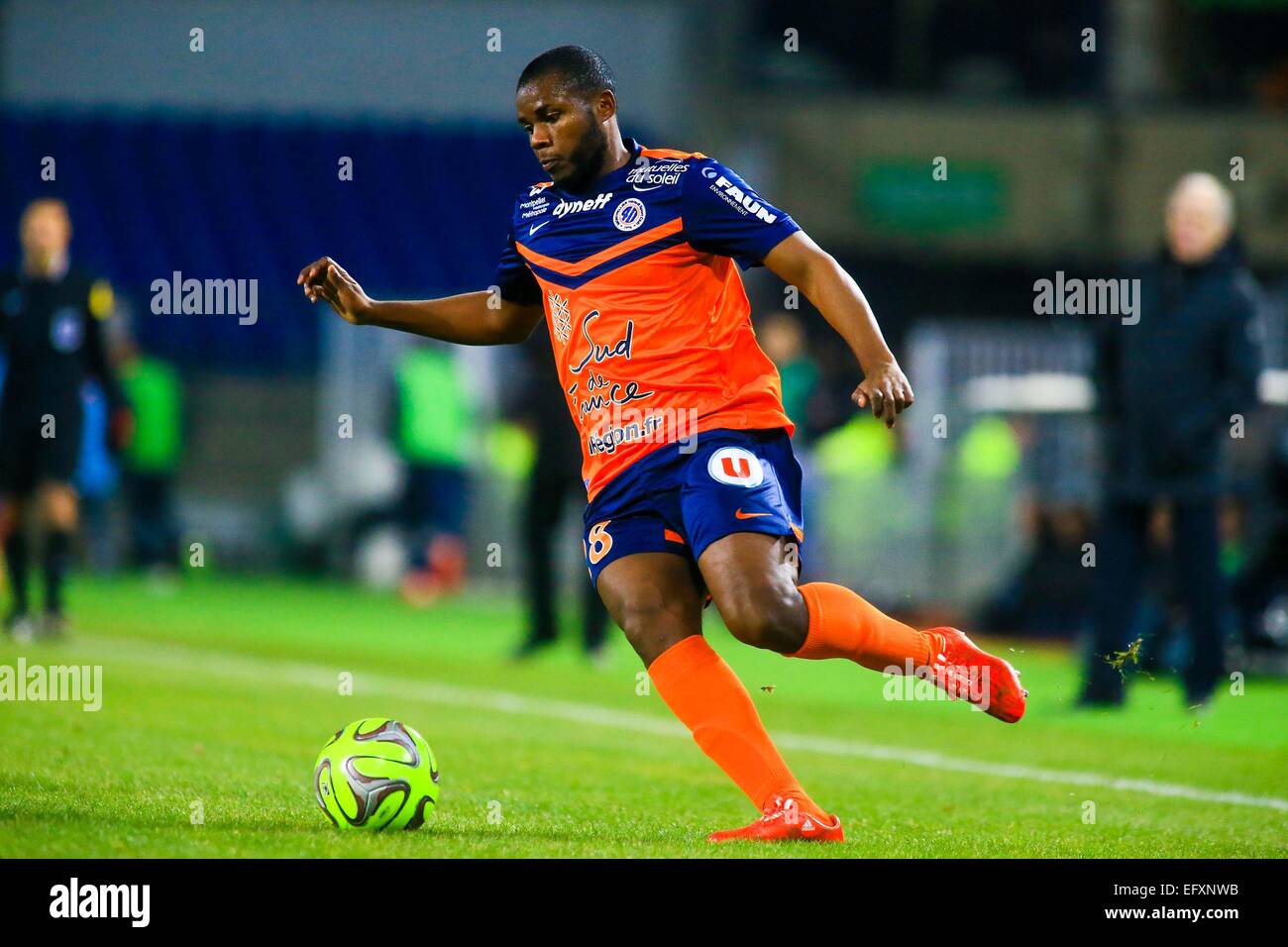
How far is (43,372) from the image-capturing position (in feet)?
38.1

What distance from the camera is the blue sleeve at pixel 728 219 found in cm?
541

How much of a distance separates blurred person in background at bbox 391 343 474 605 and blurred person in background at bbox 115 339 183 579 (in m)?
2.25

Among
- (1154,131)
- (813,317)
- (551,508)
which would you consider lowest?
(551,508)

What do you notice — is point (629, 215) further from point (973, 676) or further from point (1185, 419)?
point (1185, 419)

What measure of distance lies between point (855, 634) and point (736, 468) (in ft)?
1.89

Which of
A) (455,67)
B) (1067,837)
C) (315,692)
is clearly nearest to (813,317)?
(455,67)

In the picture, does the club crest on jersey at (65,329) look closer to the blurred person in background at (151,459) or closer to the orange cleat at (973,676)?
the blurred person in background at (151,459)

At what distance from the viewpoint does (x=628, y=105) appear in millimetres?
21703

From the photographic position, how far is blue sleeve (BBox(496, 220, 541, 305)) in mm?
6031

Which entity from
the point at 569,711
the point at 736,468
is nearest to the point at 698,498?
the point at 736,468

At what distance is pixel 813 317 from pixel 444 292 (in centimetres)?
386

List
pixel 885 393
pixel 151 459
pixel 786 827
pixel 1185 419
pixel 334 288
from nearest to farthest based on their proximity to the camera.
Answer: pixel 885 393
pixel 786 827
pixel 334 288
pixel 1185 419
pixel 151 459

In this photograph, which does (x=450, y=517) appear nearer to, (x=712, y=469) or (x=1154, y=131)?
(x=1154, y=131)
